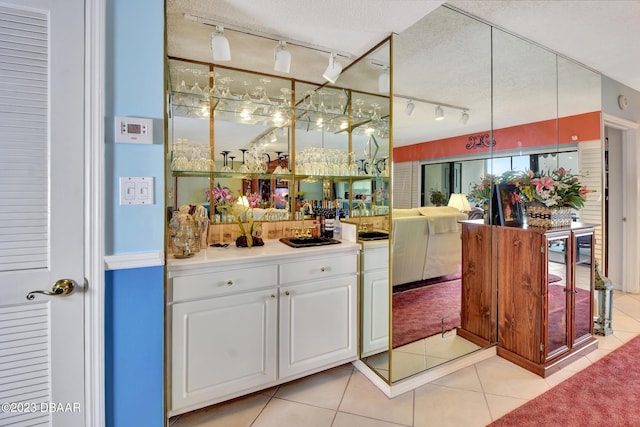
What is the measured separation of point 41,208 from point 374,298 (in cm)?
203

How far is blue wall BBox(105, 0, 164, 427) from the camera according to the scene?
1.37 metres

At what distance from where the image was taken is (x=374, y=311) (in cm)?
229

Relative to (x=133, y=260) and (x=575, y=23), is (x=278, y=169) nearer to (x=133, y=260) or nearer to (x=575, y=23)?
(x=133, y=260)

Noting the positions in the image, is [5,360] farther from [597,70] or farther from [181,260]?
[597,70]

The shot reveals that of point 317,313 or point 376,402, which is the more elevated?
point 317,313

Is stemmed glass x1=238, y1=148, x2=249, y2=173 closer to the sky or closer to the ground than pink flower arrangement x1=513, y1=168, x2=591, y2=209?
closer to the sky

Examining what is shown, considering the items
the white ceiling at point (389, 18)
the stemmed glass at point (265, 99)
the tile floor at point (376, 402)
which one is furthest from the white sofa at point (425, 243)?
the stemmed glass at point (265, 99)

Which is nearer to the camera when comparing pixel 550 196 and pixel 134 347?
pixel 134 347

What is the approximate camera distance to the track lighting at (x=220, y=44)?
185 cm

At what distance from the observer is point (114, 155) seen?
1.37 meters

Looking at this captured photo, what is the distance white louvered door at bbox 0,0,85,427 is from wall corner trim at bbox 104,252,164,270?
113mm

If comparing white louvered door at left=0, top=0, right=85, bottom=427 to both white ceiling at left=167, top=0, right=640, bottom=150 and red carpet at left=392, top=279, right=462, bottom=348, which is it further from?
red carpet at left=392, top=279, right=462, bottom=348

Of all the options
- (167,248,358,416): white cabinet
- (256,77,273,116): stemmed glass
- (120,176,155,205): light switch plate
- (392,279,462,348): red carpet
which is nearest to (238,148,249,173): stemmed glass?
(256,77,273,116): stemmed glass

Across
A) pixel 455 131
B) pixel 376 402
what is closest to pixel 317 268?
pixel 376 402
